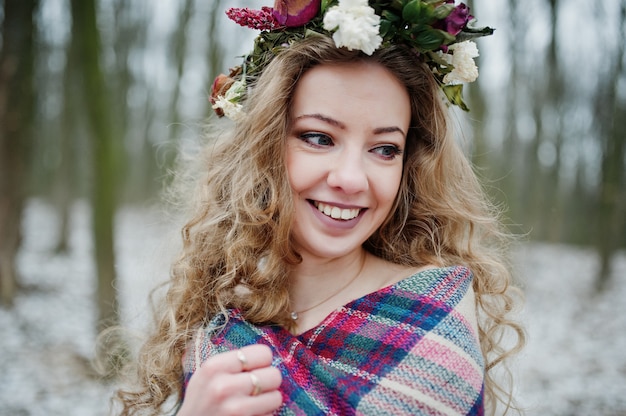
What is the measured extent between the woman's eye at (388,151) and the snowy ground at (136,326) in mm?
1026

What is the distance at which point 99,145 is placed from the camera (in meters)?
4.82

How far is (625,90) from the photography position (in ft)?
31.0

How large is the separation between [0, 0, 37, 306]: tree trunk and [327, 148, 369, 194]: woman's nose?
5.99m

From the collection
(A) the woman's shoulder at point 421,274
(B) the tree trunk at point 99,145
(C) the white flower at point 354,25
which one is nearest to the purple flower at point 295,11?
(C) the white flower at point 354,25

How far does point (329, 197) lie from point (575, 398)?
4.53 m

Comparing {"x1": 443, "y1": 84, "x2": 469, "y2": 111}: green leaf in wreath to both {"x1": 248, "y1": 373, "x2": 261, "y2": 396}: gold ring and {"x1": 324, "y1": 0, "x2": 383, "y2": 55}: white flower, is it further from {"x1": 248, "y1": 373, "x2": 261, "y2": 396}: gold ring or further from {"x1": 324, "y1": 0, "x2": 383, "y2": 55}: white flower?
{"x1": 248, "y1": 373, "x2": 261, "y2": 396}: gold ring

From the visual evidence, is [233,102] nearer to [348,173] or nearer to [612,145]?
[348,173]

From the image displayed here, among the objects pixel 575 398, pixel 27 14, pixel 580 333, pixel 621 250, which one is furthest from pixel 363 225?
pixel 621 250

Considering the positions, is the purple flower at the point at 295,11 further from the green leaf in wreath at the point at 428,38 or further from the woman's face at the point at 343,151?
the green leaf in wreath at the point at 428,38

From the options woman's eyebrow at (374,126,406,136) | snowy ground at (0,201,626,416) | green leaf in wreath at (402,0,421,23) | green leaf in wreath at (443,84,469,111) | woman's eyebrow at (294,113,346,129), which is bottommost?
snowy ground at (0,201,626,416)

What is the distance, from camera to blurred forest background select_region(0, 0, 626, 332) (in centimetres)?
493

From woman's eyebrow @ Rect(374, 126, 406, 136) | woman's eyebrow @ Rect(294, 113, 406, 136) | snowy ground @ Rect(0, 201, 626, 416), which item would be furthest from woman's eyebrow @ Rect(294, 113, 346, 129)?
snowy ground @ Rect(0, 201, 626, 416)

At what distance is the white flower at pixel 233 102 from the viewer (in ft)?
5.86

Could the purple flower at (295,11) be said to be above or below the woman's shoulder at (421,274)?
above
